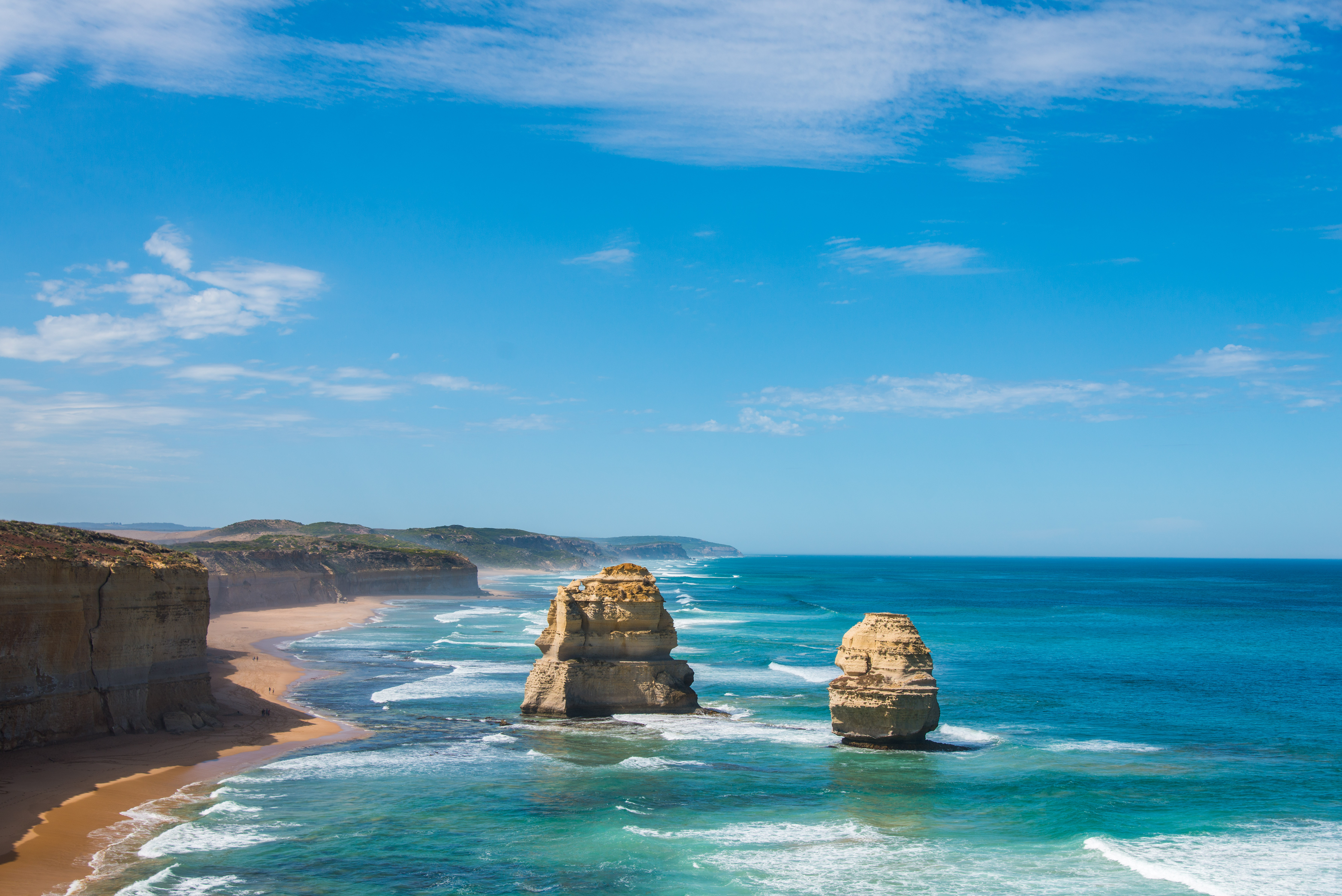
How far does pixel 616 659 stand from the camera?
103ft

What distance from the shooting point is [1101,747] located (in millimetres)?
28875

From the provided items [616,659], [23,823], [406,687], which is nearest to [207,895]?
[23,823]

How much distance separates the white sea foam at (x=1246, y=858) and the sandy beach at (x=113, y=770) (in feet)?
62.7

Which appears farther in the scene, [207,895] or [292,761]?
[292,761]

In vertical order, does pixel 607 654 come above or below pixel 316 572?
above

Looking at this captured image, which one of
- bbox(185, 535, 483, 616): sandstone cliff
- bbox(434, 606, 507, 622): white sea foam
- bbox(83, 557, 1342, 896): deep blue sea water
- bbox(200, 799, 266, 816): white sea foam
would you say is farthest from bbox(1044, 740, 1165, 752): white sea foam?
bbox(185, 535, 483, 616): sandstone cliff

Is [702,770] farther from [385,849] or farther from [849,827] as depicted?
[385,849]

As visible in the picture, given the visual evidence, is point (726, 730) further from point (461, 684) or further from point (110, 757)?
point (110, 757)

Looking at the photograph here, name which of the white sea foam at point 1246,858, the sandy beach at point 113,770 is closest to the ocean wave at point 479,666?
the sandy beach at point 113,770

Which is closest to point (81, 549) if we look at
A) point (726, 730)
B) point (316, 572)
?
point (726, 730)

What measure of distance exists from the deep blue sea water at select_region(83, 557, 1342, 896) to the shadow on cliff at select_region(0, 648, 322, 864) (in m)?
2.03

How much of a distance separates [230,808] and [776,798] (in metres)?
12.0

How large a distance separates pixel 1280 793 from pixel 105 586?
99.1 ft

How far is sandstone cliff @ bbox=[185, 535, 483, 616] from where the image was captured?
8081cm
